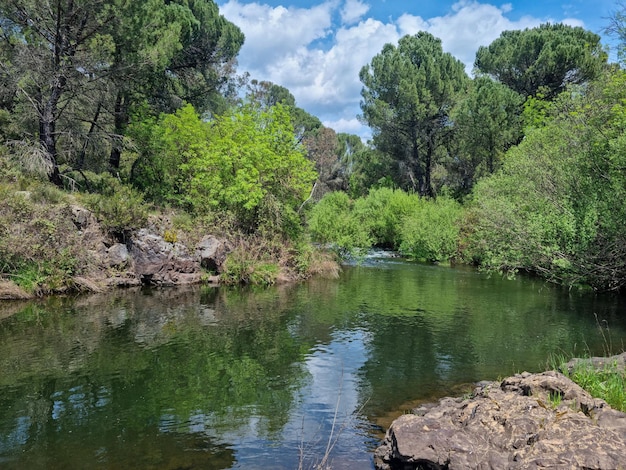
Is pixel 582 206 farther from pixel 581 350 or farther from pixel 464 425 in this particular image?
pixel 464 425

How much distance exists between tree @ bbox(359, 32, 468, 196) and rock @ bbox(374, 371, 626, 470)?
45080 mm

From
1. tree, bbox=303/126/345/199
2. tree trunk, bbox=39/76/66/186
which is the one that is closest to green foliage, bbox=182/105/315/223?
tree trunk, bbox=39/76/66/186

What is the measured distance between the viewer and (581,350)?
13.6m

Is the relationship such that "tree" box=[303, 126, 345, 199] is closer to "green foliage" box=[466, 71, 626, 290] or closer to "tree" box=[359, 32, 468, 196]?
"tree" box=[359, 32, 468, 196]

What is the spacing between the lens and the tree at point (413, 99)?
1930 inches

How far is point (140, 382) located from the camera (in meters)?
10.6

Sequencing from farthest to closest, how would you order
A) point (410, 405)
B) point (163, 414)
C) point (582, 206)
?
point (582, 206) < point (410, 405) < point (163, 414)

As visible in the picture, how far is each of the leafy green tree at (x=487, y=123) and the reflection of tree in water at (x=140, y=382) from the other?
118ft

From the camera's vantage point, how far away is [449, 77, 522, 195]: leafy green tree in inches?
1743

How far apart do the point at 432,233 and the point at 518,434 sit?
112 ft

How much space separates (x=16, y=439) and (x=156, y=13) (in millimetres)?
24990

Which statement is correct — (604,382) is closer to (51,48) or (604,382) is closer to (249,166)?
(249,166)

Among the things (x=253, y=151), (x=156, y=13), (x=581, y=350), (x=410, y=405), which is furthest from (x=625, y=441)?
(x=156, y=13)

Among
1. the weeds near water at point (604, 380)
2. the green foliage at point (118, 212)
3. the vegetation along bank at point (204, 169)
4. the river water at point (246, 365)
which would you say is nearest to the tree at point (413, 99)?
the vegetation along bank at point (204, 169)
